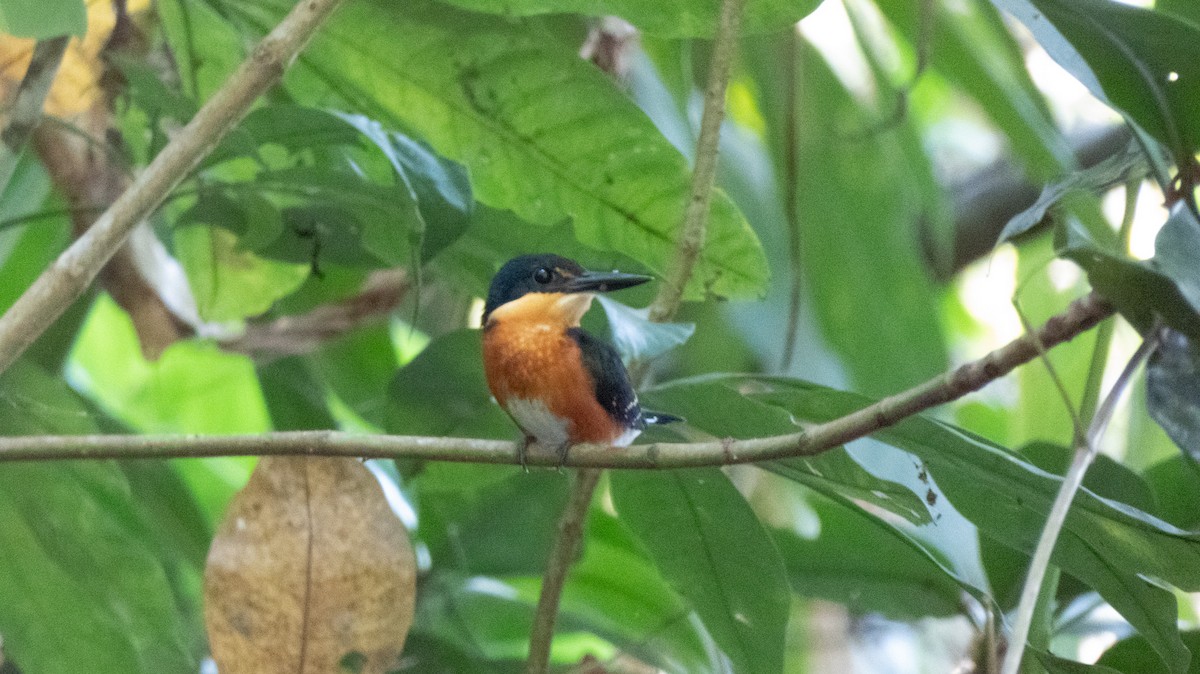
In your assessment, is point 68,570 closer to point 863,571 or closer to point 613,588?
point 613,588

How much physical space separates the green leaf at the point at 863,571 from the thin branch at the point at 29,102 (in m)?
1.08

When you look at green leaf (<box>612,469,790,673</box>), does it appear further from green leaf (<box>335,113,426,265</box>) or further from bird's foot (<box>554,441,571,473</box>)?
green leaf (<box>335,113,426,265</box>)

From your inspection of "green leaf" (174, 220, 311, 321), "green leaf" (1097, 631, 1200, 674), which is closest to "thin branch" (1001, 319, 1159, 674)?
"green leaf" (1097, 631, 1200, 674)

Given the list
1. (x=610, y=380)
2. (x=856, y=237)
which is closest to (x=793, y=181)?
(x=856, y=237)

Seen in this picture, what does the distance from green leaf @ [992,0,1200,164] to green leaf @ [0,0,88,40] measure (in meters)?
0.88

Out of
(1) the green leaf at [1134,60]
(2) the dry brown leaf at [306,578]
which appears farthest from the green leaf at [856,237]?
(2) the dry brown leaf at [306,578]

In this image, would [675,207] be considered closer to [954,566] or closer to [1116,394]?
[954,566]

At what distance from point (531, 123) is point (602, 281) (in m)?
0.23

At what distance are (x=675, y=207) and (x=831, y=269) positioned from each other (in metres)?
0.84

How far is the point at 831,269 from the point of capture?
2383 millimetres

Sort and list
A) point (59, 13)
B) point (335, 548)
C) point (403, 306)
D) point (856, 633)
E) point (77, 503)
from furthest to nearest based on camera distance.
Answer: point (856, 633), point (403, 306), point (77, 503), point (335, 548), point (59, 13)

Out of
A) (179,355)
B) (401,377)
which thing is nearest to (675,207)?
(401,377)

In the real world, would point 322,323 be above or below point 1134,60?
below

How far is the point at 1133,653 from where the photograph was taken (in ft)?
4.82
